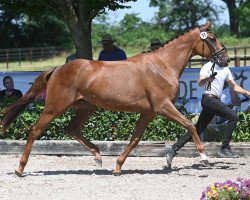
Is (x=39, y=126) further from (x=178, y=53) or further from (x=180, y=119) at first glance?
(x=178, y=53)

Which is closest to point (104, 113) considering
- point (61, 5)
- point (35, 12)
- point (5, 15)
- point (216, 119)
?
point (216, 119)

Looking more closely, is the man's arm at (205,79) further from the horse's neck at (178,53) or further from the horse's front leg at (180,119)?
the horse's front leg at (180,119)

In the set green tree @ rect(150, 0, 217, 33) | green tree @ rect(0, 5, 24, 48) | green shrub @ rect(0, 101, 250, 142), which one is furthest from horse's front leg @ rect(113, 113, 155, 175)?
green tree @ rect(150, 0, 217, 33)

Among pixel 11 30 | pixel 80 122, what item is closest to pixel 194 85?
pixel 80 122

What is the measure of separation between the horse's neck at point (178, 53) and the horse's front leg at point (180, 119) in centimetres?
61

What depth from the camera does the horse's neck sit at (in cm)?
950

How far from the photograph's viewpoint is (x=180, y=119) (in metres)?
9.06

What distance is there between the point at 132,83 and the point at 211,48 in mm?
1265

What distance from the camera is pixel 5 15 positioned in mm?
57469

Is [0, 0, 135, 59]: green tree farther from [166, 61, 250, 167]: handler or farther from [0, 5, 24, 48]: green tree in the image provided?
[0, 5, 24, 48]: green tree

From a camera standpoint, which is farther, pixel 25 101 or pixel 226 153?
pixel 226 153

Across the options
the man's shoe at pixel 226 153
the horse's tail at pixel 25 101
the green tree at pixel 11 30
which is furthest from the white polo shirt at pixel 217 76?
the green tree at pixel 11 30

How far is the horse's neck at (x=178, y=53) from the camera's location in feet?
31.2

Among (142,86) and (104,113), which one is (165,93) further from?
(104,113)
